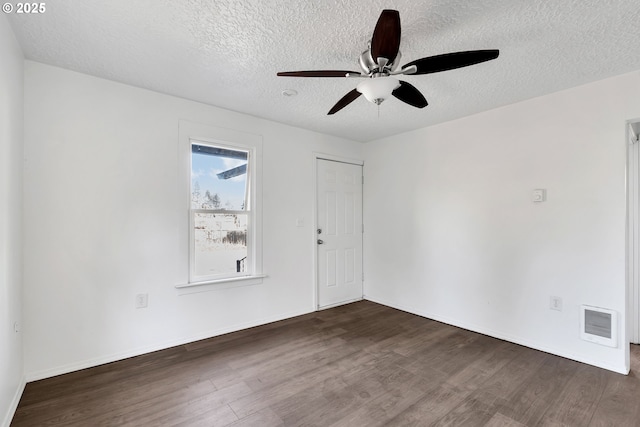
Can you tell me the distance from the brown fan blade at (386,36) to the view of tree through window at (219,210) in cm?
218

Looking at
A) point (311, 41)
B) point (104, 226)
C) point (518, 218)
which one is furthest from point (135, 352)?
point (518, 218)

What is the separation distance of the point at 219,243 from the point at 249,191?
0.69 meters

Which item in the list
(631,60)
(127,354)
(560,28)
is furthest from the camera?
(127,354)

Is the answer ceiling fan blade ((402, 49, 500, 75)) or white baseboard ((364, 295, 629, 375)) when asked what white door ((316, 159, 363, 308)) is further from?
ceiling fan blade ((402, 49, 500, 75))

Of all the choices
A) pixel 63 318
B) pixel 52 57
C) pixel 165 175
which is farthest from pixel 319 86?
pixel 63 318

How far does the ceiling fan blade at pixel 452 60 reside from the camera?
5.12 feet

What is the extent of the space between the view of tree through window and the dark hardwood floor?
822 mm

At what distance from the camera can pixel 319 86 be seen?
2631 mm

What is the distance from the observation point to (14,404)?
1899 millimetres

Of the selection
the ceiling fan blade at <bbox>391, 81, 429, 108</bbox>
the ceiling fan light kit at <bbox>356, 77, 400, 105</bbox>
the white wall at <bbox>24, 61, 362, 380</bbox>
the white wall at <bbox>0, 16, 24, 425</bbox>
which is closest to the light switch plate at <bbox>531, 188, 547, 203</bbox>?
the ceiling fan blade at <bbox>391, 81, 429, 108</bbox>

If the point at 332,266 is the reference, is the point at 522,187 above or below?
above

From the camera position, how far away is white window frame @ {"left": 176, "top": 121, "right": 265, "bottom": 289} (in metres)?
2.97

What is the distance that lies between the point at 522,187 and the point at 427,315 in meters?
1.90

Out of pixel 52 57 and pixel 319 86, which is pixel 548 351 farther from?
pixel 52 57
